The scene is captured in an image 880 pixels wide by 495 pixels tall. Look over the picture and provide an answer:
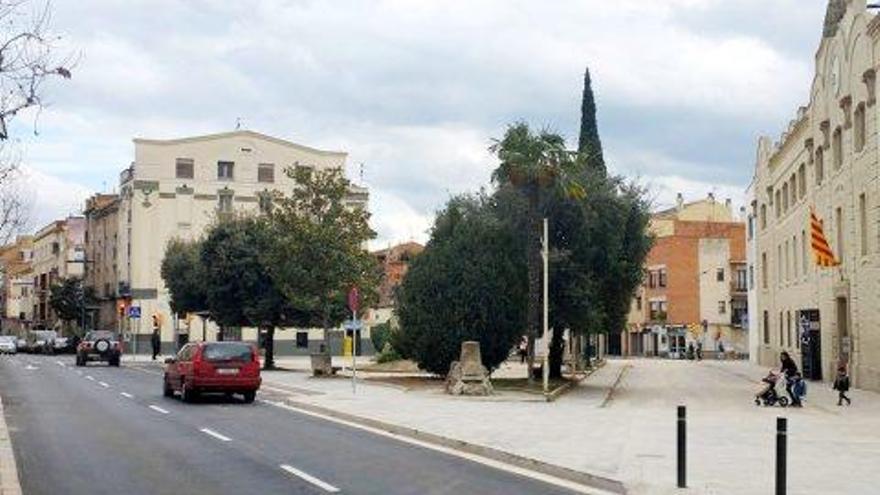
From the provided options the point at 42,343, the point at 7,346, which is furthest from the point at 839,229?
the point at 42,343

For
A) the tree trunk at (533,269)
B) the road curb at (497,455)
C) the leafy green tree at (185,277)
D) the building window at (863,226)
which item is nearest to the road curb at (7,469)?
the road curb at (497,455)

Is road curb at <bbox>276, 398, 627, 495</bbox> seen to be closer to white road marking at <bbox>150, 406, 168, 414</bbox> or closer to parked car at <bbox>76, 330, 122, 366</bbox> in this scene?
white road marking at <bbox>150, 406, 168, 414</bbox>

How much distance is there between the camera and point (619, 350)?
4259 inches

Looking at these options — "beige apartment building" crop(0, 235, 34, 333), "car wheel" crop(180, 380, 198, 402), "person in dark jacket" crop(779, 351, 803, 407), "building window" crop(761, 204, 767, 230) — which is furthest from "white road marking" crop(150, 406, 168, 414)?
"beige apartment building" crop(0, 235, 34, 333)

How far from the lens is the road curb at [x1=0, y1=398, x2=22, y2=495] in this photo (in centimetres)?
1265

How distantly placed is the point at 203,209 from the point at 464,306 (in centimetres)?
5381

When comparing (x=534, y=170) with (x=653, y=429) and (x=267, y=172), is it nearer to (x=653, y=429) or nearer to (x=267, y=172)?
(x=653, y=429)

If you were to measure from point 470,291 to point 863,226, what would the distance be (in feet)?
43.3

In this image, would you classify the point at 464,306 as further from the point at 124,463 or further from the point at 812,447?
the point at 124,463

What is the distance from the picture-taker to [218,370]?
96.5 feet

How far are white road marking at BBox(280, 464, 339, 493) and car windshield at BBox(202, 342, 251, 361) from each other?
1436 cm

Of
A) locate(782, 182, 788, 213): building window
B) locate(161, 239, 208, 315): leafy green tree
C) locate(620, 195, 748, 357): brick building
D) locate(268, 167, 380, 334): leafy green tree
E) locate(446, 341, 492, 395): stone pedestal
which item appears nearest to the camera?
locate(446, 341, 492, 395): stone pedestal

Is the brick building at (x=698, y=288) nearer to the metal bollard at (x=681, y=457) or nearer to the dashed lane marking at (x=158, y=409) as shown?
the dashed lane marking at (x=158, y=409)

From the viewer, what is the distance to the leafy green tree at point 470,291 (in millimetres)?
37125
